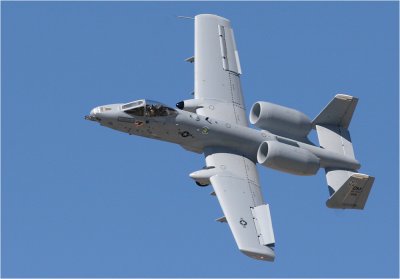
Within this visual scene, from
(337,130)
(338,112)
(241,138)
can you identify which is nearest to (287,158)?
→ (241,138)

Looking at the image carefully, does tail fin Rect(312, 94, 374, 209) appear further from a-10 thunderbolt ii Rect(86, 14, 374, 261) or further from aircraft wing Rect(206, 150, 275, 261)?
aircraft wing Rect(206, 150, 275, 261)

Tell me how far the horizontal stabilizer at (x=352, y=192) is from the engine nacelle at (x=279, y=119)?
13.4ft

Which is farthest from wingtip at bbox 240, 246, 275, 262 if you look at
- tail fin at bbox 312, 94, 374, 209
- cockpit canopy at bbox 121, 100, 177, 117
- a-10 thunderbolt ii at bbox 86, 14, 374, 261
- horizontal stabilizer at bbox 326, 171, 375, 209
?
cockpit canopy at bbox 121, 100, 177, 117

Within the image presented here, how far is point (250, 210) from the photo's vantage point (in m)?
50.9

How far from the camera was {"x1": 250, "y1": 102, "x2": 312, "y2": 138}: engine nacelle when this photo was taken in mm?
54875

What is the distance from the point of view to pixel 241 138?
5394 cm

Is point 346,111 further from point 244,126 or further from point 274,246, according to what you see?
point 274,246

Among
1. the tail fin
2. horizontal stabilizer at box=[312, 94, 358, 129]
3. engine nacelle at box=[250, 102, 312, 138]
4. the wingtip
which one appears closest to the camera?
the wingtip

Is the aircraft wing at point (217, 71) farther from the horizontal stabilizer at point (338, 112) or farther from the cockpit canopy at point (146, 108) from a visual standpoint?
the horizontal stabilizer at point (338, 112)

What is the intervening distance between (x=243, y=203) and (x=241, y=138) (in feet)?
12.6

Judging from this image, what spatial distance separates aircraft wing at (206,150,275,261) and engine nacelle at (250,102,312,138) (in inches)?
83.4

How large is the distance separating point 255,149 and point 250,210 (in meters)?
4.09

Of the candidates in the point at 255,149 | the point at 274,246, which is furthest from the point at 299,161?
the point at 274,246

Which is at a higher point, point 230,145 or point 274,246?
point 230,145
